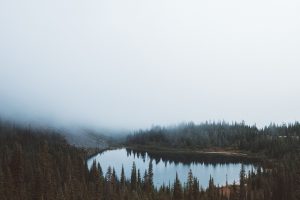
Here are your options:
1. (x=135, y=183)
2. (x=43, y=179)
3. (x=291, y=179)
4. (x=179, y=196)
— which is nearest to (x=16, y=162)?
(x=43, y=179)

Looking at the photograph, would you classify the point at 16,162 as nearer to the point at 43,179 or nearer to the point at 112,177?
the point at 43,179

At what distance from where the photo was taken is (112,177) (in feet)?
507

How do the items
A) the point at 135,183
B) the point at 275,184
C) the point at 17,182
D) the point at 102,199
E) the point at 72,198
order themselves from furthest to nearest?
the point at 135,183, the point at 275,184, the point at 17,182, the point at 102,199, the point at 72,198

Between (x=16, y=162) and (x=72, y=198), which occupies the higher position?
(x=16, y=162)

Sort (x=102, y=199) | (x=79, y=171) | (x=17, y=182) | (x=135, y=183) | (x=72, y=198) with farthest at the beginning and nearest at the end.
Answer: (x=79, y=171) < (x=135, y=183) < (x=17, y=182) < (x=102, y=199) < (x=72, y=198)

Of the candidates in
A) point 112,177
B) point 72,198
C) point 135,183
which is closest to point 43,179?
point 72,198

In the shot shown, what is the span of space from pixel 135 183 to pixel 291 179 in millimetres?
64298

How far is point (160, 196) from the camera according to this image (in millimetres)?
128500

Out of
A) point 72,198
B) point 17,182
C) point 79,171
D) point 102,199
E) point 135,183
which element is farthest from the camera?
point 79,171

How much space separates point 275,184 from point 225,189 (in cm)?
3261

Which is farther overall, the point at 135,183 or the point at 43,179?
the point at 135,183

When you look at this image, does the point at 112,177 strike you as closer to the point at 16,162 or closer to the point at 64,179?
the point at 64,179

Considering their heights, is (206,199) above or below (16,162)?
below

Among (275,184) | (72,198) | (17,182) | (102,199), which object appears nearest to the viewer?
(72,198)
